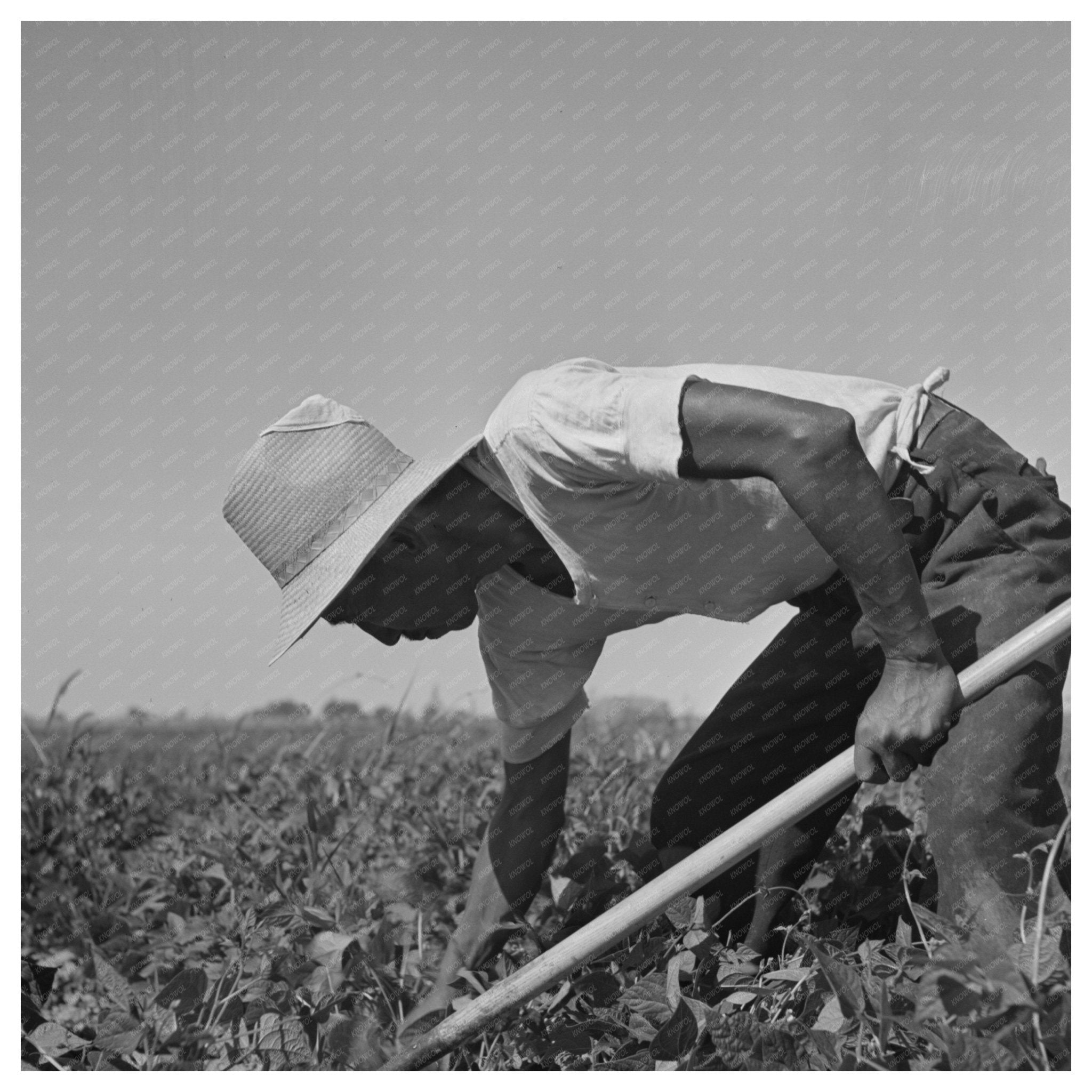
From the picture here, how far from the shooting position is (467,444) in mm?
2213

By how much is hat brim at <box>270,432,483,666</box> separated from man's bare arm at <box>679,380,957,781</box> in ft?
1.66

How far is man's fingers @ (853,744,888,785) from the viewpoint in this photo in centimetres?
196

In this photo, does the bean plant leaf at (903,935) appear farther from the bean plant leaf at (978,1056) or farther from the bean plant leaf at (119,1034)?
the bean plant leaf at (119,1034)

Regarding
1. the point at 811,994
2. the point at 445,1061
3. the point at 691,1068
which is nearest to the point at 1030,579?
the point at 811,994

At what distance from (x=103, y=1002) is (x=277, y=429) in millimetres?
1634

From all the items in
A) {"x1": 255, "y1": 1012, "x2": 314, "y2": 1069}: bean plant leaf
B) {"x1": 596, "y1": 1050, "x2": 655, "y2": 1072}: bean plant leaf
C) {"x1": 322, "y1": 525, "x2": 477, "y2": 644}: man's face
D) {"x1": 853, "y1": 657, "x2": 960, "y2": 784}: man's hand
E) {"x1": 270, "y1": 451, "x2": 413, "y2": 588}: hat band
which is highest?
{"x1": 270, "y1": 451, "x2": 413, "y2": 588}: hat band

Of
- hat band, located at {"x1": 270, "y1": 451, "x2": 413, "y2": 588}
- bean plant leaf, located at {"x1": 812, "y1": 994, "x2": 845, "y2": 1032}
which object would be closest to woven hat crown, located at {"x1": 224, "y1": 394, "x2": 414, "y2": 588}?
hat band, located at {"x1": 270, "y1": 451, "x2": 413, "y2": 588}

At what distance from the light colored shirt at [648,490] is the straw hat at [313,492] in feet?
0.57

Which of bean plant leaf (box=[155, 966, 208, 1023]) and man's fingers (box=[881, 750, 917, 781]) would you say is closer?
man's fingers (box=[881, 750, 917, 781])

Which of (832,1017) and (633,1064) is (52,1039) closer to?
(633,1064)

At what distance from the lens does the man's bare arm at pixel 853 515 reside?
6.12ft

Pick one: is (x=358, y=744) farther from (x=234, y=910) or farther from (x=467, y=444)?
(x=467, y=444)

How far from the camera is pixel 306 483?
2.35 m

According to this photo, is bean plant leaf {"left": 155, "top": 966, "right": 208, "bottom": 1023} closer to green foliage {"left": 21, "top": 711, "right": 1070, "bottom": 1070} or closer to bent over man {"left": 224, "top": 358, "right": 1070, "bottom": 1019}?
green foliage {"left": 21, "top": 711, "right": 1070, "bottom": 1070}
